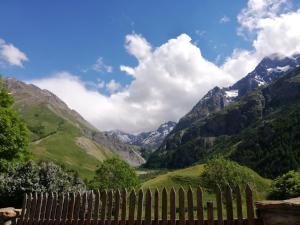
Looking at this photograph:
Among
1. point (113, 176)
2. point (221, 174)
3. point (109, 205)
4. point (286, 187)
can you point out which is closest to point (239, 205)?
point (109, 205)

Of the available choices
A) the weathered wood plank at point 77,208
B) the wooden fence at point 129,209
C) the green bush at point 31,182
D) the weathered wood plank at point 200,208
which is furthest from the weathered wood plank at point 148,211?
the green bush at point 31,182

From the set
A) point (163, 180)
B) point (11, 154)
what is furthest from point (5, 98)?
point (163, 180)

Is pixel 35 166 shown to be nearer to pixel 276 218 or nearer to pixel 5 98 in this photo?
pixel 276 218

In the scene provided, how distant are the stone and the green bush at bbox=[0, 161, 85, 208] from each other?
11.5 metres

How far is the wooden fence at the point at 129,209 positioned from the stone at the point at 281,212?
355 millimetres

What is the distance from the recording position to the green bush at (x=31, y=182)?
64.0ft

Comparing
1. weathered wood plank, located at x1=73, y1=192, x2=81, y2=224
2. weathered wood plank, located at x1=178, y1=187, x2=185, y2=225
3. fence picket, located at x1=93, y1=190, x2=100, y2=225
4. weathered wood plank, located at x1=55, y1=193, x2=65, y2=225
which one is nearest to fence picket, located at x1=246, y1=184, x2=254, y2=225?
weathered wood plank, located at x1=178, y1=187, x2=185, y2=225

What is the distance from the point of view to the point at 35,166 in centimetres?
2059

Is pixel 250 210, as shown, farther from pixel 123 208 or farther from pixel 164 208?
pixel 123 208

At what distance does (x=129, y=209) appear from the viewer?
A: 1310 centimetres

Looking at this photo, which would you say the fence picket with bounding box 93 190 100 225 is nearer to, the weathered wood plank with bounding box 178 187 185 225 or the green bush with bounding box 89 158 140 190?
the weathered wood plank with bounding box 178 187 185 225

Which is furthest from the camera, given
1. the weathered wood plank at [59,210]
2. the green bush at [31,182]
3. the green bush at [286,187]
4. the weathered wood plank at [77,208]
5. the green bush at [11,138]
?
the green bush at [11,138]

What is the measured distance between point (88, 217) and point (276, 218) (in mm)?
6375

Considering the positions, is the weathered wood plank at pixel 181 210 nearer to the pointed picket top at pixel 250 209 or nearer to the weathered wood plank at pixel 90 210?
the pointed picket top at pixel 250 209
